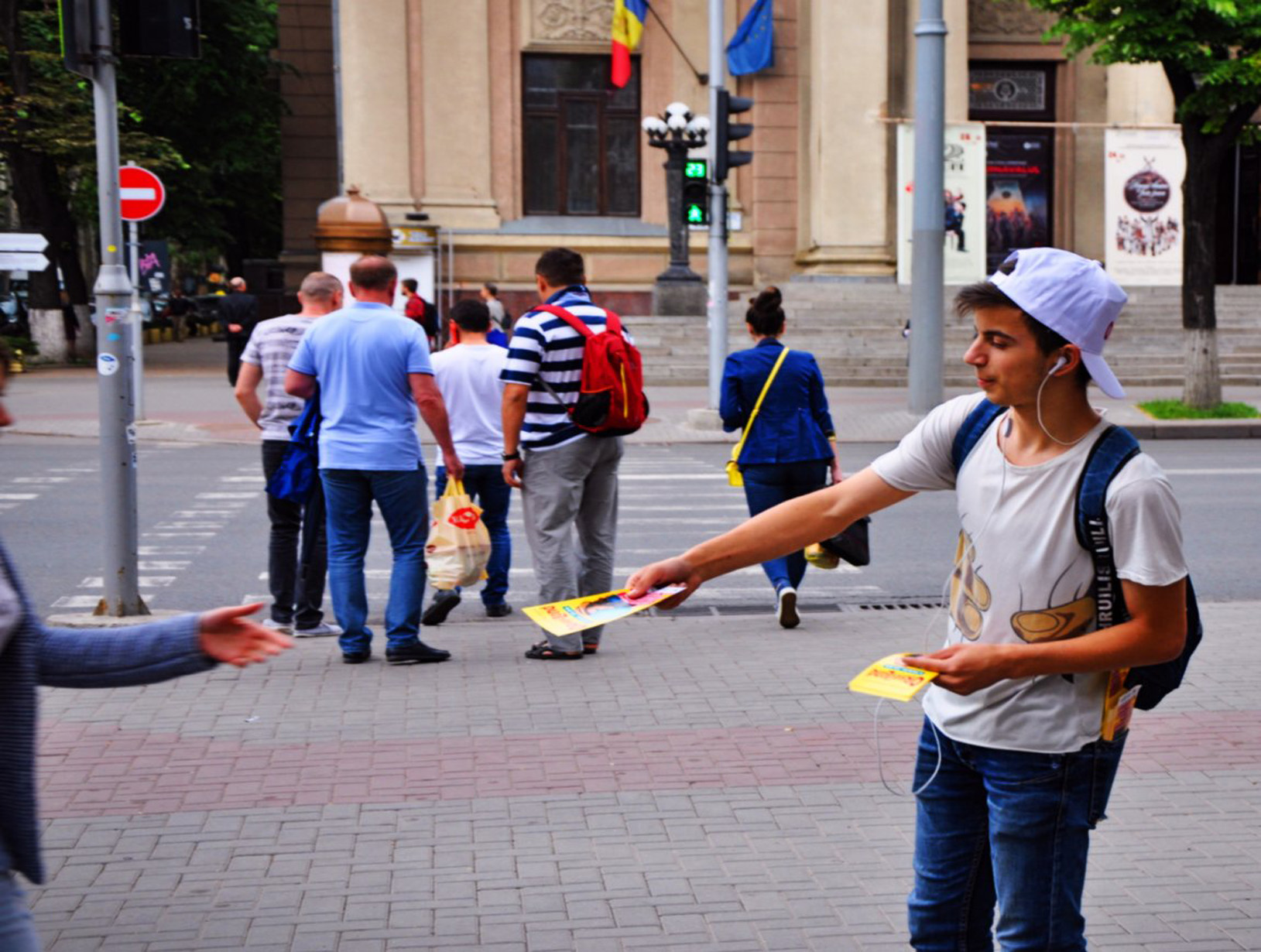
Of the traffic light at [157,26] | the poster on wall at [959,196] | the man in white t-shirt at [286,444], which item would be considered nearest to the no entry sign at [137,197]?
the traffic light at [157,26]

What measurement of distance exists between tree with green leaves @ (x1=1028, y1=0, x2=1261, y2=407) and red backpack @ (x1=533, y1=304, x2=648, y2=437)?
13.3 m

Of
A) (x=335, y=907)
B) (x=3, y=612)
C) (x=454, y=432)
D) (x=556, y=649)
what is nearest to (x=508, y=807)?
(x=335, y=907)

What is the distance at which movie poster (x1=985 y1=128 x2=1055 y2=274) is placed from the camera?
35.6 meters

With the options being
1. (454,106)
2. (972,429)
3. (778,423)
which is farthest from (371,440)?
(454,106)

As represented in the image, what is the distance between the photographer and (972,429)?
327 cm

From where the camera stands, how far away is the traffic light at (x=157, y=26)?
28.0ft

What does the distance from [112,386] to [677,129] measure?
21.8 meters

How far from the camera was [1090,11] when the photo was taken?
19.6 metres

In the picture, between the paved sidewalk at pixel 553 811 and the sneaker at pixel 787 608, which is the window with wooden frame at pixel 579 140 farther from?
the paved sidewalk at pixel 553 811

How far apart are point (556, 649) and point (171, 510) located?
683 cm

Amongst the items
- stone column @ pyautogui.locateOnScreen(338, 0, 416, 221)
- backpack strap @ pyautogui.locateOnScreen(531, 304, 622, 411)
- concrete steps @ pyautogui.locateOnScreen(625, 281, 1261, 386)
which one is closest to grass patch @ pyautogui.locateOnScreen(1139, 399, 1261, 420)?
concrete steps @ pyautogui.locateOnScreen(625, 281, 1261, 386)

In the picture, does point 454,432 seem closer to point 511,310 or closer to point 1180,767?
point 1180,767

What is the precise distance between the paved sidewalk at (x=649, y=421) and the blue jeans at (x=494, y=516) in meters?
9.71

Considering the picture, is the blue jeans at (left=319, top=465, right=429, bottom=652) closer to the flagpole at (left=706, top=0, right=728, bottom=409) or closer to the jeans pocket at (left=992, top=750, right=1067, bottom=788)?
the jeans pocket at (left=992, top=750, right=1067, bottom=788)
